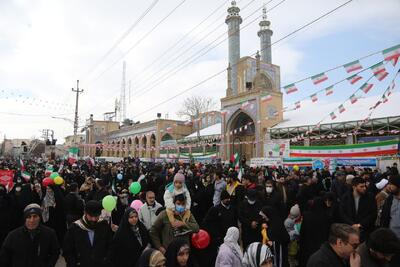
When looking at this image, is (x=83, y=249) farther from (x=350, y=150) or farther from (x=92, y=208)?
(x=350, y=150)

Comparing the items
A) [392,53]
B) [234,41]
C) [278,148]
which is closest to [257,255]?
[392,53]

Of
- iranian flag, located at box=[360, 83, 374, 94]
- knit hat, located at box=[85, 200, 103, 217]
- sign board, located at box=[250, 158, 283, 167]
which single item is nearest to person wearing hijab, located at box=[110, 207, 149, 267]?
knit hat, located at box=[85, 200, 103, 217]

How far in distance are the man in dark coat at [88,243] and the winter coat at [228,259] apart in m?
1.24

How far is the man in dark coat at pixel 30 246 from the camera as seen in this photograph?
3145 mm

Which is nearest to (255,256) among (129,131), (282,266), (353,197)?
(282,266)

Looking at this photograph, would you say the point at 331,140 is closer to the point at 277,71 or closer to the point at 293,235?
the point at 293,235

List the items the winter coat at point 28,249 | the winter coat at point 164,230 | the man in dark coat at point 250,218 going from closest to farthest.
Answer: the winter coat at point 28,249, the winter coat at point 164,230, the man in dark coat at point 250,218

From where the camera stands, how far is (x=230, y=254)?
3.25 metres

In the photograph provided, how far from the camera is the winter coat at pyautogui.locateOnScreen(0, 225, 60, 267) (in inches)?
124

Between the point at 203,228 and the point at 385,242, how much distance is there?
2667mm

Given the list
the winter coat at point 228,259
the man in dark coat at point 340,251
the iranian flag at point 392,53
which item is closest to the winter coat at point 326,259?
the man in dark coat at point 340,251

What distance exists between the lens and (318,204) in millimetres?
4516

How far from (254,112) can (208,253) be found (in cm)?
2186

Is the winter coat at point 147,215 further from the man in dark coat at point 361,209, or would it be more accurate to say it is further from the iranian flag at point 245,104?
the iranian flag at point 245,104
